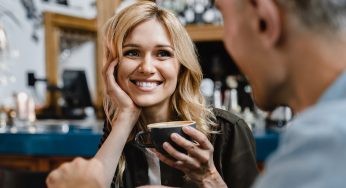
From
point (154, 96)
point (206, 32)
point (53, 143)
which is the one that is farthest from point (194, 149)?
point (206, 32)

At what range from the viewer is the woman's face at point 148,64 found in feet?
4.92

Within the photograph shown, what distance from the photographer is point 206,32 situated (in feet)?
13.6

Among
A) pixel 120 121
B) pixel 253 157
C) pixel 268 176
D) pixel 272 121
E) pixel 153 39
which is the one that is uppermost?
pixel 153 39

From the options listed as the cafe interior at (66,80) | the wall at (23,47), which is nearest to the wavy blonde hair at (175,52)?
the cafe interior at (66,80)

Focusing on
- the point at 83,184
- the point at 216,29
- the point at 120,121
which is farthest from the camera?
the point at 216,29

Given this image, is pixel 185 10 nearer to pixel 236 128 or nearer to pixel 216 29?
pixel 216 29

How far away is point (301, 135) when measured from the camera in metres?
0.52

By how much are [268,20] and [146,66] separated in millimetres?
→ 880

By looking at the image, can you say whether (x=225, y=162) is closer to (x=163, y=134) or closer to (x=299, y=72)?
(x=163, y=134)

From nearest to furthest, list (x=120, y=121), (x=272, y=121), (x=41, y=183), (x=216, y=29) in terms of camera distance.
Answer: (x=120, y=121) < (x=41, y=183) < (x=272, y=121) < (x=216, y=29)

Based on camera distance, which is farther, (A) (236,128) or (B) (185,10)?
(B) (185,10)

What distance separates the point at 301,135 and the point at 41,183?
115cm

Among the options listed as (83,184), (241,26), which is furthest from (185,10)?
(241,26)

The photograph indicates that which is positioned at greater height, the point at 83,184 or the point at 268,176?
the point at 268,176
